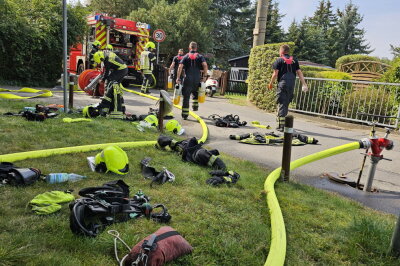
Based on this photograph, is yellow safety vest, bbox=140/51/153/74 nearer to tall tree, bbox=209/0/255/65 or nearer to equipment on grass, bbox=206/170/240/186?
equipment on grass, bbox=206/170/240/186

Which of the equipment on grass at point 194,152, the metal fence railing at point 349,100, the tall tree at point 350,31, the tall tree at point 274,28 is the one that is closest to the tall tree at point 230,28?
the tall tree at point 274,28

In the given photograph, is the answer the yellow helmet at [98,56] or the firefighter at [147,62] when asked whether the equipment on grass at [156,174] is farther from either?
the firefighter at [147,62]

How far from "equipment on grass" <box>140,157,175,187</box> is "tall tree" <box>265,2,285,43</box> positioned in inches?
1481

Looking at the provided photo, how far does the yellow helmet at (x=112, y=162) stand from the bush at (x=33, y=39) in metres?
10.4

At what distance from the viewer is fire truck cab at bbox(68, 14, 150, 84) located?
1529cm

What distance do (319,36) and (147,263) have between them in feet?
138

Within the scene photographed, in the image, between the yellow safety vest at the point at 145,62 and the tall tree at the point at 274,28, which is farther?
the tall tree at the point at 274,28

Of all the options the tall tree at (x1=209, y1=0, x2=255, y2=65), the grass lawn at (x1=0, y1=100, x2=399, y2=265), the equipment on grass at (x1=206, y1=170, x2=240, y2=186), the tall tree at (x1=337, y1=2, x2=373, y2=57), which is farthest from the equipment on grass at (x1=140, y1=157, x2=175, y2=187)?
the tall tree at (x1=337, y1=2, x2=373, y2=57)

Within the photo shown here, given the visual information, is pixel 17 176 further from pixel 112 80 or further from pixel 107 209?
pixel 112 80

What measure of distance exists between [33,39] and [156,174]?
1119 cm

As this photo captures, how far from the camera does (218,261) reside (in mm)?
2535

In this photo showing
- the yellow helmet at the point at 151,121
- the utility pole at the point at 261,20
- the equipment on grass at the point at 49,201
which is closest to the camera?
the equipment on grass at the point at 49,201

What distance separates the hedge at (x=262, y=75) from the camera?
1244cm

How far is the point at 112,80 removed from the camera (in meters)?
7.51
